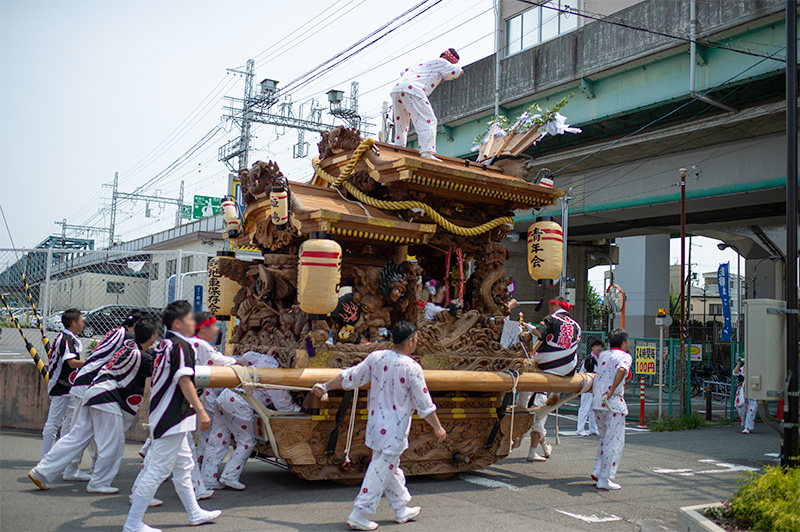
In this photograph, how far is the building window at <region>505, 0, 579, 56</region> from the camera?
62.7ft

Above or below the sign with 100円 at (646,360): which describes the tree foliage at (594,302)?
above

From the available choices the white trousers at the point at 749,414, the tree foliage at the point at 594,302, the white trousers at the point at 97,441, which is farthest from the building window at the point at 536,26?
the tree foliage at the point at 594,302

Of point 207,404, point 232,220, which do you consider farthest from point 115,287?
→ point 207,404

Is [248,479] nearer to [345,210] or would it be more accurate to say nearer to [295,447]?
[295,447]

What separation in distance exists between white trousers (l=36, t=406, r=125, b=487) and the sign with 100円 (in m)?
12.1

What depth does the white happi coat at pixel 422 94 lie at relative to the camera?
28.5 ft

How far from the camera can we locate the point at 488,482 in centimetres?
803

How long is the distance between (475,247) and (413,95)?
2.16 meters

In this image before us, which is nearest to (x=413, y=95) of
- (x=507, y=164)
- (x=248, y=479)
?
(x=507, y=164)

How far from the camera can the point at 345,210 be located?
303 inches

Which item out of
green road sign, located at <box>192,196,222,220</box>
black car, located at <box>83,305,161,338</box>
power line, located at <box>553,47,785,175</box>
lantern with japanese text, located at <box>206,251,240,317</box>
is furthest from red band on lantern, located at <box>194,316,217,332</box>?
green road sign, located at <box>192,196,222,220</box>

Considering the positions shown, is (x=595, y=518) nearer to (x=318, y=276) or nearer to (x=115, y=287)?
(x=318, y=276)

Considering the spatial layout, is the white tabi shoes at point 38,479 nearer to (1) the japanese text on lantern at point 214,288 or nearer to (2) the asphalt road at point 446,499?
(2) the asphalt road at point 446,499

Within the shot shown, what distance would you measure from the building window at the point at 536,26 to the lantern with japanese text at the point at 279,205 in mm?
13562
